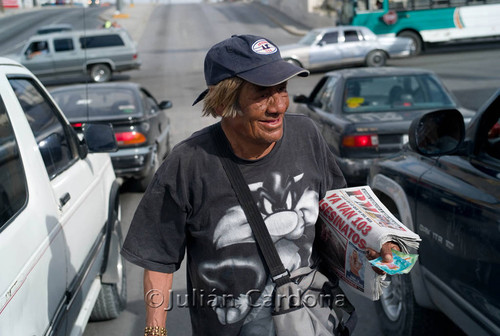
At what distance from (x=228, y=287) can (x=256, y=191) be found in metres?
0.38

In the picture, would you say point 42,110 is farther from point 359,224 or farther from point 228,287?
point 359,224

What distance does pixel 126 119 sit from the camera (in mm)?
7668

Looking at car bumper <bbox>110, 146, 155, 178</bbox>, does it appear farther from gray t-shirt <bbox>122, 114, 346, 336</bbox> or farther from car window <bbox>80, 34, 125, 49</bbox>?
car window <bbox>80, 34, 125, 49</bbox>

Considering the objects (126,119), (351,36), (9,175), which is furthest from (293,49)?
(9,175)

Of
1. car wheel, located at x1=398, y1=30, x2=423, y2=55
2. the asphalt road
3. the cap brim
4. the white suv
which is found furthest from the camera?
car wheel, located at x1=398, y1=30, x2=423, y2=55

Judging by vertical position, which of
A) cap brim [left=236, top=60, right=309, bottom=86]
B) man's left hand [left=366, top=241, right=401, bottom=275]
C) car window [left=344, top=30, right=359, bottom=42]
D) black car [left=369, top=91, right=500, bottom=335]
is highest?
cap brim [left=236, top=60, right=309, bottom=86]

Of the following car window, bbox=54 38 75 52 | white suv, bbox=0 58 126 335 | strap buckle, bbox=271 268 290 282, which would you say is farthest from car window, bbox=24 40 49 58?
strap buckle, bbox=271 268 290 282

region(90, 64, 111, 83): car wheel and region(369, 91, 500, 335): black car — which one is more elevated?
region(369, 91, 500, 335): black car

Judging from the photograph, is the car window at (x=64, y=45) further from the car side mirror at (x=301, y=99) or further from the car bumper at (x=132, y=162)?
the car bumper at (x=132, y=162)

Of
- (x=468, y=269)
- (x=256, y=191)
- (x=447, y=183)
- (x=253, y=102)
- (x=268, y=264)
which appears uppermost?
(x=253, y=102)

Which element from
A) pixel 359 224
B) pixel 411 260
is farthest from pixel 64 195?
pixel 411 260

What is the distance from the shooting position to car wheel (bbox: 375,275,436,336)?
3.61 meters

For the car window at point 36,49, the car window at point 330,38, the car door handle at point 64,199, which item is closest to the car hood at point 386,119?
the car door handle at point 64,199

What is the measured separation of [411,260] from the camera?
6.70 feet
